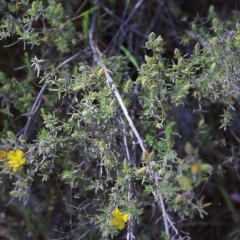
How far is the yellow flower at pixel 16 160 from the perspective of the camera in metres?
1.50

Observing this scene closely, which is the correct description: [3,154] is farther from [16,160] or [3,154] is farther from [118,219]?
[118,219]

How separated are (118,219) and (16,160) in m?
0.37

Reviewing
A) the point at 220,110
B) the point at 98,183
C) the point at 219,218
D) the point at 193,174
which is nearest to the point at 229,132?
the point at 220,110

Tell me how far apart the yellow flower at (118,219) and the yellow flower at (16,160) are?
13.1 inches

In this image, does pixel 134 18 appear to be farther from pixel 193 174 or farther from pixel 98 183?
pixel 193 174

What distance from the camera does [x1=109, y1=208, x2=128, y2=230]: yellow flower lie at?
4.83 ft

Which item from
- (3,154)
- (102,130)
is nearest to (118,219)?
(102,130)

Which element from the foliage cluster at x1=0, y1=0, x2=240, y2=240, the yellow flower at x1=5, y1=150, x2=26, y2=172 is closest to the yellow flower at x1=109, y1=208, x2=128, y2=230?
the foliage cluster at x1=0, y1=0, x2=240, y2=240

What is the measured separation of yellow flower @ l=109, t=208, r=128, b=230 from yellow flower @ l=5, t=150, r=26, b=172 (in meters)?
0.33

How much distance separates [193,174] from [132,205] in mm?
385

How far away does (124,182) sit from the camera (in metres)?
1.50

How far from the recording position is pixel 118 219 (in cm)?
148

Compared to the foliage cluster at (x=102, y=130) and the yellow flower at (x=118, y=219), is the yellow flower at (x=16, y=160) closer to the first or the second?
the foliage cluster at (x=102, y=130)

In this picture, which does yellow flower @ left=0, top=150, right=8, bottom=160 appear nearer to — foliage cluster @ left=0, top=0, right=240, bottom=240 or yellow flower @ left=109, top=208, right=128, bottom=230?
foliage cluster @ left=0, top=0, right=240, bottom=240
